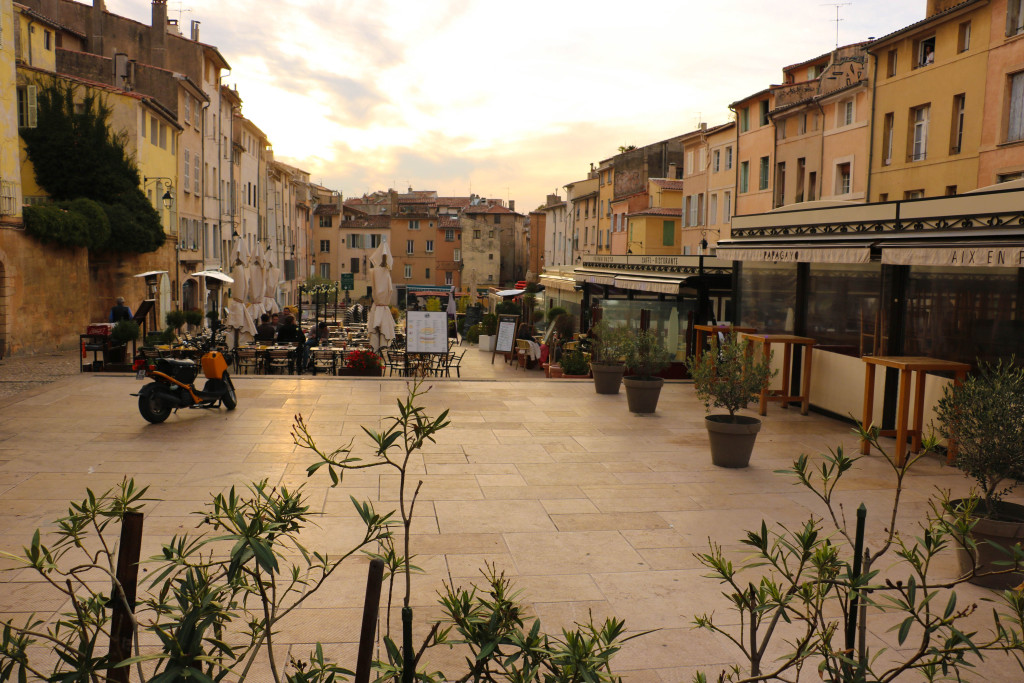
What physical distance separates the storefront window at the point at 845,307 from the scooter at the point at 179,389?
27.4 ft

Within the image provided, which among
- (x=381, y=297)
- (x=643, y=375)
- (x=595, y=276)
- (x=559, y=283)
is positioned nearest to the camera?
(x=643, y=375)

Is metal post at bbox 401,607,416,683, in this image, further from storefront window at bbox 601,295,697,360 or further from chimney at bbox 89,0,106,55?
chimney at bbox 89,0,106,55

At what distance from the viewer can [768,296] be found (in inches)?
549

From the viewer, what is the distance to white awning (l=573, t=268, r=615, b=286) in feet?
68.8

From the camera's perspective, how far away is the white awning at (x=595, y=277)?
2096 centimetres

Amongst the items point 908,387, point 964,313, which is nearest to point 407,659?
point 908,387

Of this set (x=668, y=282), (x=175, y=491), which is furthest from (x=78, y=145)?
(x=175, y=491)

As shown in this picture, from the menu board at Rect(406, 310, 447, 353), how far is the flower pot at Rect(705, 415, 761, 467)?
30.6ft

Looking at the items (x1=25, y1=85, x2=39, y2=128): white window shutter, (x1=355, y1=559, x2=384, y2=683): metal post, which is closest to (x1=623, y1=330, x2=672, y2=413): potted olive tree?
(x1=355, y1=559, x2=384, y2=683): metal post

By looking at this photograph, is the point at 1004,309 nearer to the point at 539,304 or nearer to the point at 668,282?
the point at 668,282

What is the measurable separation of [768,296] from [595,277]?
9.24 metres

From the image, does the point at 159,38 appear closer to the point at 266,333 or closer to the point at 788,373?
the point at 266,333

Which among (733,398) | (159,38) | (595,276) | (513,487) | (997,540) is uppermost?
(159,38)

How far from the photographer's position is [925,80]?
82.3 feet
